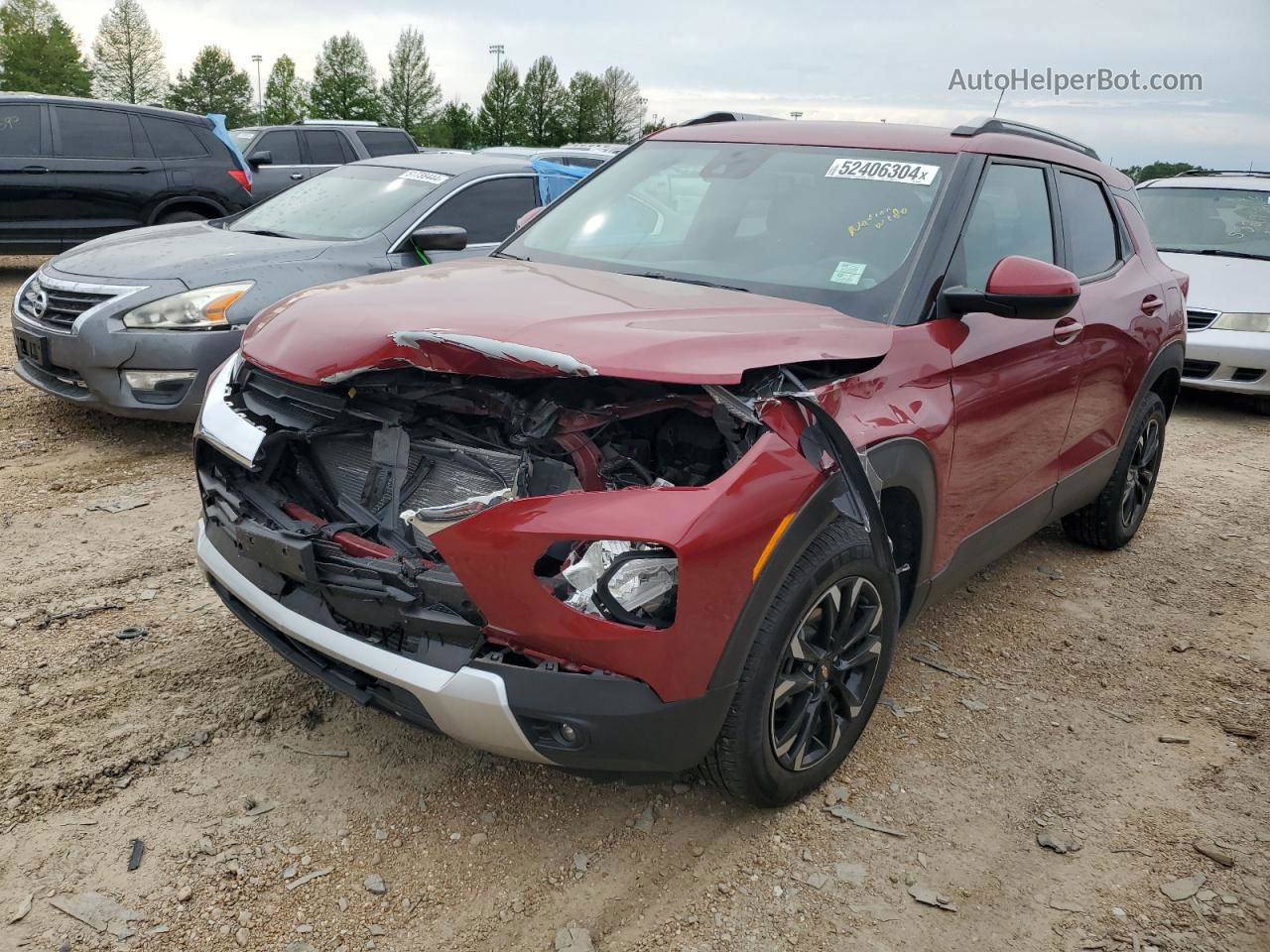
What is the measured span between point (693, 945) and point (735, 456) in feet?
3.79

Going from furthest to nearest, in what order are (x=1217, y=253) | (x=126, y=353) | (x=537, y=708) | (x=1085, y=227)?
(x=1217, y=253), (x=126, y=353), (x=1085, y=227), (x=537, y=708)

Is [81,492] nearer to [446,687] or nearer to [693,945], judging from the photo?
[446,687]

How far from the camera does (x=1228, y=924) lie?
262 cm

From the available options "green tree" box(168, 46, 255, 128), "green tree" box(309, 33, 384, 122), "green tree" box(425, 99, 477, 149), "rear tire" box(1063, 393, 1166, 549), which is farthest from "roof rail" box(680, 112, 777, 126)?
"green tree" box(168, 46, 255, 128)

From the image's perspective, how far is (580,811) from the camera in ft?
9.48

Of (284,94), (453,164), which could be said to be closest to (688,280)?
(453,164)

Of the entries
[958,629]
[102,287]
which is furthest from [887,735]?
[102,287]

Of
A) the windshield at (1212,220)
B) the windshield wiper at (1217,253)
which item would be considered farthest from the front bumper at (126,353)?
the windshield wiper at (1217,253)

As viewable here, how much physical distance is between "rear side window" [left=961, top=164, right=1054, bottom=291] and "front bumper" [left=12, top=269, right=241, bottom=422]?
3668mm

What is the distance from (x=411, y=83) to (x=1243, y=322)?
76.4 m

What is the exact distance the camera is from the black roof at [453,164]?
6.50 m

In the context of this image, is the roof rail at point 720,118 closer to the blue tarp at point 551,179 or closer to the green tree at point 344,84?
the blue tarp at point 551,179

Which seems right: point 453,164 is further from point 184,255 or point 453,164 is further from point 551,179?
point 184,255

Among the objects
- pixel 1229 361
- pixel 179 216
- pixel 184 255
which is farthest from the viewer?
pixel 179 216
